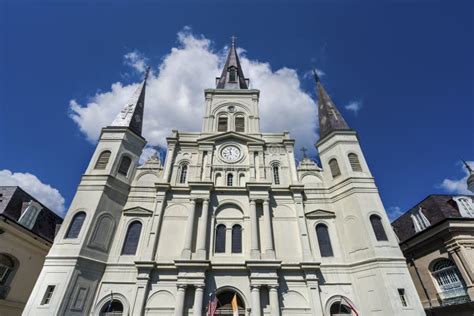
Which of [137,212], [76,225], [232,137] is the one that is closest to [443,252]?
[232,137]

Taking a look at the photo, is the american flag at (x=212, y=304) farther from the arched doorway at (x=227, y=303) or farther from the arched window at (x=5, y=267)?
the arched window at (x=5, y=267)

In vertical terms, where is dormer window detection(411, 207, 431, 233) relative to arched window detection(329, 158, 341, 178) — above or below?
below

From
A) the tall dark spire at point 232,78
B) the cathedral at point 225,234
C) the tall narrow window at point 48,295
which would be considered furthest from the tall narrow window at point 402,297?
the tall dark spire at point 232,78

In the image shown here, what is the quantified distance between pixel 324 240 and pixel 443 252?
7.51 m

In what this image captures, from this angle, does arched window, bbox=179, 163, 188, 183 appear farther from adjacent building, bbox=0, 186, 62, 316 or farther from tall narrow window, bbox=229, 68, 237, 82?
tall narrow window, bbox=229, 68, 237, 82

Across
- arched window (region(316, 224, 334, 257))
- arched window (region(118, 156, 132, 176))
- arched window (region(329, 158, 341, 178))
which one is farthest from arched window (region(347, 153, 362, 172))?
arched window (region(118, 156, 132, 176))

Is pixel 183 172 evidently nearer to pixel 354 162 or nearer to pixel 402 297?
pixel 354 162

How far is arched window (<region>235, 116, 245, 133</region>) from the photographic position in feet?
74.6

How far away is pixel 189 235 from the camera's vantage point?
15.7m

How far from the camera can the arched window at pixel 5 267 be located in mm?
15280

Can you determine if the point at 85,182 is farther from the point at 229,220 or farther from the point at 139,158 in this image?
the point at 229,220

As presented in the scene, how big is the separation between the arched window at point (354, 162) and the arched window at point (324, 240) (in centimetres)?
496

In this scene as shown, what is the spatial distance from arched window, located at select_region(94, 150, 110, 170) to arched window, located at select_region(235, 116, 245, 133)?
35.9 feet

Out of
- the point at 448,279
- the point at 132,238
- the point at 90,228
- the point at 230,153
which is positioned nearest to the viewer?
the point at 90,228
